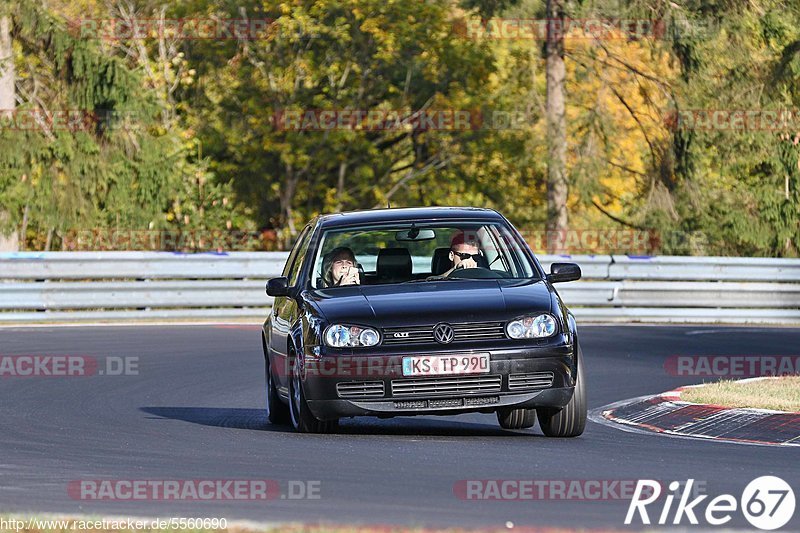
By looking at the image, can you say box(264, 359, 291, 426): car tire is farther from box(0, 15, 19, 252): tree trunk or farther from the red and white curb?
box(0, 15, 19, 252): tree trunk

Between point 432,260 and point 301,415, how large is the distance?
163 cm

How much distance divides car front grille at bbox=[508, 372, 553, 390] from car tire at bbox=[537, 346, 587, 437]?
259mm

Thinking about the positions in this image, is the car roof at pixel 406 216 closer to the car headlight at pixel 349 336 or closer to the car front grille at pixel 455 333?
the car headlight at pixel 349 336

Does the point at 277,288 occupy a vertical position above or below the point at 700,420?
above

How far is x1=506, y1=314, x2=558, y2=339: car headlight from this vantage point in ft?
34.9

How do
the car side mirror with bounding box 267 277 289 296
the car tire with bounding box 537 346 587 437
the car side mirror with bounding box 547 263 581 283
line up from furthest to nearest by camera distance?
the car side mirror with bounding box 267 277 289 296
the car side mirror with bounding box 547 263 581 283
the car tire with bounding box 537 346 587 437

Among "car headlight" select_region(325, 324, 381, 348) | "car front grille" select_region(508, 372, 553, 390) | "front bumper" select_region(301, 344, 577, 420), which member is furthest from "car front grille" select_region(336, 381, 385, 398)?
"car front grille" select_region(508, 372, 553, 390)

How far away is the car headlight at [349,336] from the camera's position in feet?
34.9

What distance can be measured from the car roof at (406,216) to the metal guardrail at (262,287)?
42.2ft

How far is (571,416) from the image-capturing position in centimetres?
1095

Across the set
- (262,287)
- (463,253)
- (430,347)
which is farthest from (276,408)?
(262,287)

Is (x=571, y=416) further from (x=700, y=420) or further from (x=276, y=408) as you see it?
(x=276, y=408)

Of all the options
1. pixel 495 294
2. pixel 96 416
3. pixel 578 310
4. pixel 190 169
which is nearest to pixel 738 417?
pixel 495 294

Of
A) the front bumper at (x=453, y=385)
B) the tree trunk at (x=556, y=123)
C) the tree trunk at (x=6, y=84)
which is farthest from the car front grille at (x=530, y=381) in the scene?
the tree trunk at (x=556, y=123)
